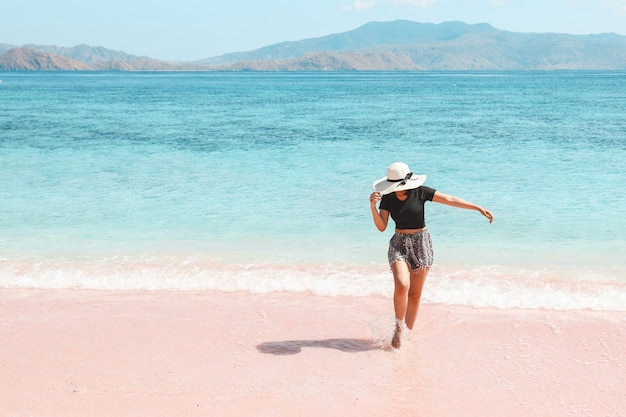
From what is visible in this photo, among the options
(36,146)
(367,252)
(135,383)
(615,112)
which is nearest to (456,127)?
(615,112)

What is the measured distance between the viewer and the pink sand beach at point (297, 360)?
15.9 ft

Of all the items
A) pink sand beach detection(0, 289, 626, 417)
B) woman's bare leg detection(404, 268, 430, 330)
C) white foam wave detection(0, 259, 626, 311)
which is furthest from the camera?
white foam wave detection(0, 259, 626, 311)

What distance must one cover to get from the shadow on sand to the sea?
1.54 meters

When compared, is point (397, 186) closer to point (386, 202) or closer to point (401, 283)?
point (386, 202)

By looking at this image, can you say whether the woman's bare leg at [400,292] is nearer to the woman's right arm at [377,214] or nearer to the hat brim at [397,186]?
the woman's right arm at [377,214]

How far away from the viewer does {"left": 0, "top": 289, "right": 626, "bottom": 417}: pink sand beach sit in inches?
191

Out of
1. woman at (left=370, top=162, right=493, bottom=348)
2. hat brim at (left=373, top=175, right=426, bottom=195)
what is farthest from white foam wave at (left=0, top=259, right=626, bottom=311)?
hat brim at (left=373, top=175, right=426, bottom=195)

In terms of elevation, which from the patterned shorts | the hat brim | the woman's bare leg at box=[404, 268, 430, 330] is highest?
the hat brim

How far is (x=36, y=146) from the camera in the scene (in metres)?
22.8

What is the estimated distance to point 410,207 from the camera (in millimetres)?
5328

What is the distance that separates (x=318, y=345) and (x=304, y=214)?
20.3 ft

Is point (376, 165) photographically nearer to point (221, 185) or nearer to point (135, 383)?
point (221, 185)

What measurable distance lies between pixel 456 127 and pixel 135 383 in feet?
84.4

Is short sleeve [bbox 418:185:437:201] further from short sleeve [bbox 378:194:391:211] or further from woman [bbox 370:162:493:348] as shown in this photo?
short sleeve [bbox 378:194:391:211]
